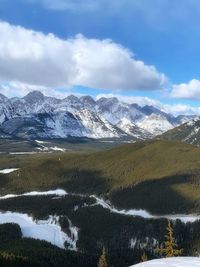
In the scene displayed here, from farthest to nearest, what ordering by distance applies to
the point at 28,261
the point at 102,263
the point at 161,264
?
the point at 28,261, the point at 102,263, the point at 161,264

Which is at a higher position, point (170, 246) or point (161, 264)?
point (161, 264)

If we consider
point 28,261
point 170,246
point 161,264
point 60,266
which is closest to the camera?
point 161,264

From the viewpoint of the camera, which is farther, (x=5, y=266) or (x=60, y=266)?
(x=60, y=266)

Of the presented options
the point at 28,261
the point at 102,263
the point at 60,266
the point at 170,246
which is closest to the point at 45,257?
the point at 60,266

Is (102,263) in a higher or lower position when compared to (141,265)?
lower

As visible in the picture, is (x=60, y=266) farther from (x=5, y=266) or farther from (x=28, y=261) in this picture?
(x=5, y=266)

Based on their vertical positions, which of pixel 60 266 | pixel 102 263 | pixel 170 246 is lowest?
pixel 60 266

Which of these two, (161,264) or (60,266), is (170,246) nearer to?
(161,264)

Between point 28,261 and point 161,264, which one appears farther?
point 28,261

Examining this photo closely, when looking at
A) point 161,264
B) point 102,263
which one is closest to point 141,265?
point 161,264
